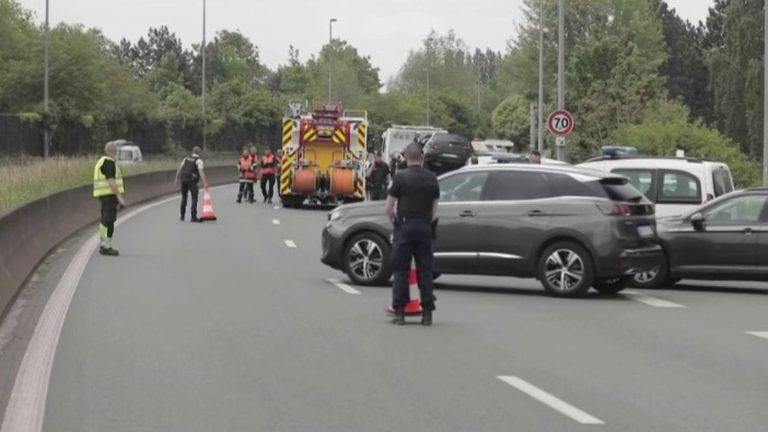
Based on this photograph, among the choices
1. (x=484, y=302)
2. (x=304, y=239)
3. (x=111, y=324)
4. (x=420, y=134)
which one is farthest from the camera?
(x=420, y=134)

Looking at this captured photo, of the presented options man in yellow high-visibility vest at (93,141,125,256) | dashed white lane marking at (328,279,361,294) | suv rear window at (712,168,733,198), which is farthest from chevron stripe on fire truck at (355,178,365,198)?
dashed white lane marking at (328,279,361,294)

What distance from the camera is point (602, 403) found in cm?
1018

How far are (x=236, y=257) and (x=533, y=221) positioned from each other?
23.2ft

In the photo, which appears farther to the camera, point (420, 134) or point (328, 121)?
point (420, 134)

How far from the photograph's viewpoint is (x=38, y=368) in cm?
1151

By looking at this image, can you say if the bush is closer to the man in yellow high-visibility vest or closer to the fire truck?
the fire truck

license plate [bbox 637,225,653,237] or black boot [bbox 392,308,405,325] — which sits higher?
license plate [bbox 637,225,653,237]

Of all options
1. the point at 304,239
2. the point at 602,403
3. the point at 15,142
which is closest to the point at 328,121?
the point at 304,239

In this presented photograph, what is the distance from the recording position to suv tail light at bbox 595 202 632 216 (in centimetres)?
1764

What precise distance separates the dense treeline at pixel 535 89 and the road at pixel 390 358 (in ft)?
82.3

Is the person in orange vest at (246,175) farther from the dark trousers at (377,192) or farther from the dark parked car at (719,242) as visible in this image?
the dark parked car at (719,242)

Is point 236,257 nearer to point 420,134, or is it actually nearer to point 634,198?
point 634,198

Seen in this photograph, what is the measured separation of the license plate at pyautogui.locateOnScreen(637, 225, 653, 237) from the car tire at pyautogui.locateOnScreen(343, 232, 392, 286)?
10.3 feet

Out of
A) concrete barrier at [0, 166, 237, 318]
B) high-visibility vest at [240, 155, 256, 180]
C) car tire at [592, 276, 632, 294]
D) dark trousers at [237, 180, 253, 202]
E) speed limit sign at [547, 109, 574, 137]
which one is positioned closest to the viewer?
concrete barrier at [0, 166, 237, 318]
